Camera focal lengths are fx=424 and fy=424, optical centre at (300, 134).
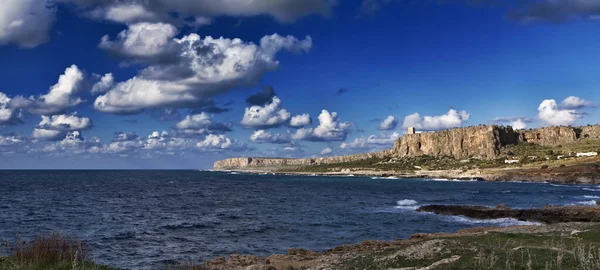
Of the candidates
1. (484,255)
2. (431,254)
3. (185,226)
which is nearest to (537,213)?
(431,254)

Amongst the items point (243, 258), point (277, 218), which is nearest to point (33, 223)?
point (277, 218)

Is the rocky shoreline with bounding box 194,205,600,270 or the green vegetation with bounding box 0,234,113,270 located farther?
the rocky shoreline with bounding box 194,205,600,270

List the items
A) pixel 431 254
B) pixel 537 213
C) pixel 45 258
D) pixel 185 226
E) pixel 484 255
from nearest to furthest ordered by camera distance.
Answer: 1. pixel 45 258
2. pixel 484 255
3. pixel 431 254
4. pixel 185 226
5. pixel 537 213

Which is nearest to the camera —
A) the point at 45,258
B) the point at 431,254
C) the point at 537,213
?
the point at 45,258

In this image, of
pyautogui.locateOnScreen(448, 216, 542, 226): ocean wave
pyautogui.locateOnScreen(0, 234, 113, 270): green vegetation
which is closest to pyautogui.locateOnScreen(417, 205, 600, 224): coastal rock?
pyautogui.locateOnScreen(448, 216, 542, 226): ocean wave

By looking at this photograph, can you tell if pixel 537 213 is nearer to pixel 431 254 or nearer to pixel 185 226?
pixel 431 254

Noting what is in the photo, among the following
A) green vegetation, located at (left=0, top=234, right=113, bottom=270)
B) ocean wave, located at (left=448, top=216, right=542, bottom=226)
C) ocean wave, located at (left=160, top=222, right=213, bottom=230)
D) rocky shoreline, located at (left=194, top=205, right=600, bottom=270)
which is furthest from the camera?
ocean wave, located at (left=160, top=222, right=213, bottom=230)

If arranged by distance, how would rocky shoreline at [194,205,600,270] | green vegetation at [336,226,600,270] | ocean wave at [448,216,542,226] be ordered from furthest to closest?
ocean wave at [448,216,542,226], rocky shoreline at [194,205,600,270], green vegetation at [336,226,600,270]

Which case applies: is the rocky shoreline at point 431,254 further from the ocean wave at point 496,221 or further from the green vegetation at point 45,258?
the ocean wave at point 496,221

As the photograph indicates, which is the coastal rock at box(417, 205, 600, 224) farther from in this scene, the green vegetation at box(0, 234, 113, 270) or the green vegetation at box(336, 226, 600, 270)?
the green vegetation at box(0, 234, 113, 270)

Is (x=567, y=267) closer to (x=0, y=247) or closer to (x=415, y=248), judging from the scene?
(x=415, y=248)

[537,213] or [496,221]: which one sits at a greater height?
[537,213]

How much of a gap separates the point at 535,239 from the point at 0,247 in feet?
130

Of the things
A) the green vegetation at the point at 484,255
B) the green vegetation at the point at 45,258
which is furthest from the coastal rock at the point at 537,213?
the green vegetation at the point at 45,258
